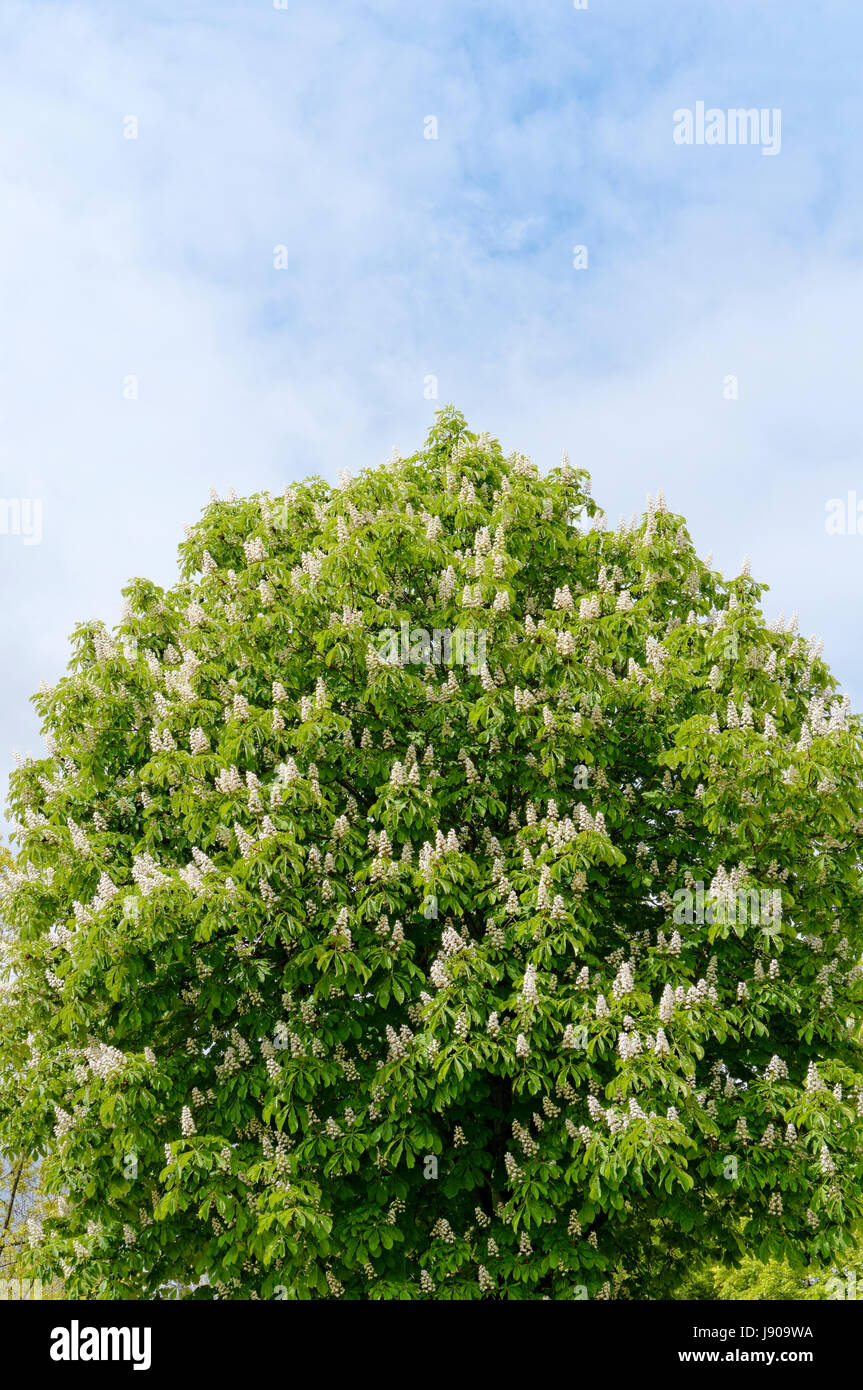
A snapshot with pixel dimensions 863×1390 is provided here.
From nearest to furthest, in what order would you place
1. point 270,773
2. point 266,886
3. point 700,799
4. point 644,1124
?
point 644,1124, point 266,886, point 700,799, point 270,773

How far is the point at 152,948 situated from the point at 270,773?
2597mm

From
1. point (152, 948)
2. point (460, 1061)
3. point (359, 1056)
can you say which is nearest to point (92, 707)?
point (152, 948)

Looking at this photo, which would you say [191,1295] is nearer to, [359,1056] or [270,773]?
[359,1056]

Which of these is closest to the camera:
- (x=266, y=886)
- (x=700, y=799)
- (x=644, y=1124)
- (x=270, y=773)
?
(x=644, y=1124)

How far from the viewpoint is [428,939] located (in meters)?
12.9

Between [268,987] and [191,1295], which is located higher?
[268,987]

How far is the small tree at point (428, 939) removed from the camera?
11219 mm

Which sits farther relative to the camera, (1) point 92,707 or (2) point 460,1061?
(1) point 92,707

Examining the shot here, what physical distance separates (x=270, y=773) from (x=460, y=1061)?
4059 mm

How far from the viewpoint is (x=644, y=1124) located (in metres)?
10.1

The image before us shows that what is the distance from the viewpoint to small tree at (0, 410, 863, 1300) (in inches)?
442
